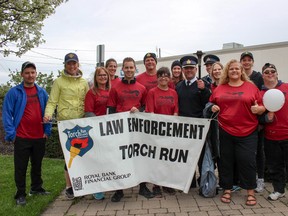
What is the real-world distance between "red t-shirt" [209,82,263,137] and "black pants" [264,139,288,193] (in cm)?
46

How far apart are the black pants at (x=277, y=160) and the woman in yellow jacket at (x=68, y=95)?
9.62 feet

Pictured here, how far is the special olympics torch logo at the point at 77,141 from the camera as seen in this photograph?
4.93 m

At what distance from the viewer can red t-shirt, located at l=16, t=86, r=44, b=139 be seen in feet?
16.4

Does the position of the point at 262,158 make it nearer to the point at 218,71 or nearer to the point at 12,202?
the point at 218,71

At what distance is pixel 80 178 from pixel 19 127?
3.99 ft

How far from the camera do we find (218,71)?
536 centimetres

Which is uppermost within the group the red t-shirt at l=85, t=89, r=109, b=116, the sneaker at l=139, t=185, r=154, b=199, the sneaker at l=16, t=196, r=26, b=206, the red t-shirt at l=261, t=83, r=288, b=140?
the red t-shirt at l=85, t=89, r=109, b=116

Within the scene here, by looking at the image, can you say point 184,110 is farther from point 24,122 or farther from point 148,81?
point 24,122

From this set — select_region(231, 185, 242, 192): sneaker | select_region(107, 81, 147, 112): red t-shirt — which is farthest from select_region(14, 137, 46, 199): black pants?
select_region(231, 185, 242, 192): sneaker

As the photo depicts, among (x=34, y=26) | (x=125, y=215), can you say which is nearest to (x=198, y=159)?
(x=125, y=215)

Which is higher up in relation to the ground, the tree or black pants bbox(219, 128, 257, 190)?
the tree

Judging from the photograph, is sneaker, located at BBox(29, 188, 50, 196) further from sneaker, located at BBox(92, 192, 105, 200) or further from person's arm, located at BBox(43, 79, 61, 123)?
person's arm, located at BBox(43, 79, 61, 123)

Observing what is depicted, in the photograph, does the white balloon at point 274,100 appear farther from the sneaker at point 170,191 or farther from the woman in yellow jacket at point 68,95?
the woman in yellow jacket at point 68,95

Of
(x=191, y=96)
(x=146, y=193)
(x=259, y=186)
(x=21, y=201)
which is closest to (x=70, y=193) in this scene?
(x=21, y=201)
